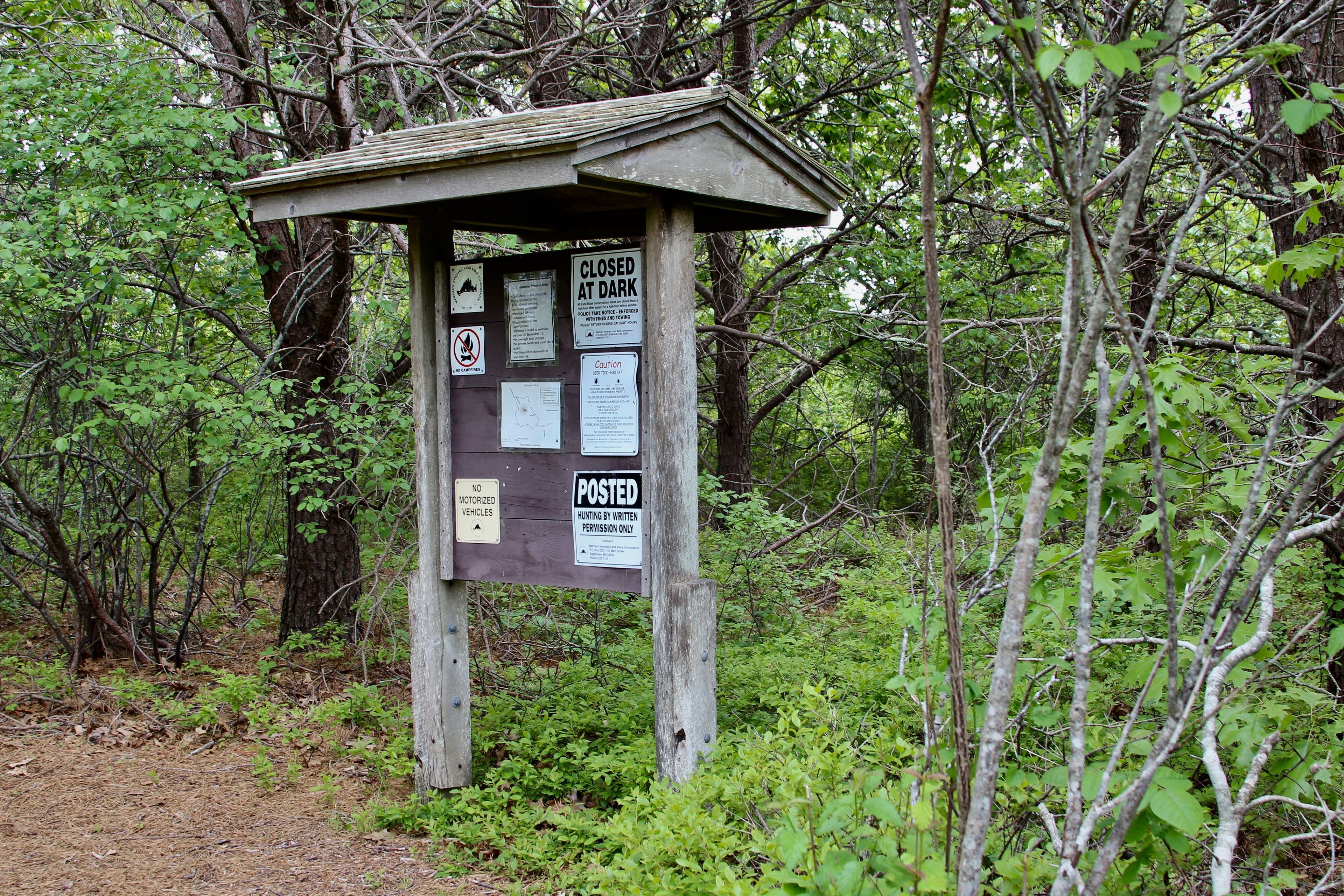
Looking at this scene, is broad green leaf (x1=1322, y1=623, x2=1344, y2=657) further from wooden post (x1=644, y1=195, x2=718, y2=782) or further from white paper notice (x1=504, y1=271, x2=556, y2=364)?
white paper notice (x1=504, y1=271, x2=556, y2=364)

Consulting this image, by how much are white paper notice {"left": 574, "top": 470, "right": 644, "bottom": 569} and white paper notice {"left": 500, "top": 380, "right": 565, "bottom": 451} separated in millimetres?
220

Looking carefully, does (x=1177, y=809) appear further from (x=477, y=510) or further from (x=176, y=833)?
(x=176, y=833)

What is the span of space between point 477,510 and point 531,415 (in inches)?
19.9

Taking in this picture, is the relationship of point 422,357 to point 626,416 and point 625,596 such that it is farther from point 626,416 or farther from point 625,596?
point 625,596

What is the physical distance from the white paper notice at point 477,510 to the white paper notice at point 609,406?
52 cm

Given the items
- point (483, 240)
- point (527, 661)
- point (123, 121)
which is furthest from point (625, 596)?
point (123, 121)

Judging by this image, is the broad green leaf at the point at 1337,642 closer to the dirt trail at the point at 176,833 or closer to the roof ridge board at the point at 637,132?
the roof ridge board at the point at 637,132

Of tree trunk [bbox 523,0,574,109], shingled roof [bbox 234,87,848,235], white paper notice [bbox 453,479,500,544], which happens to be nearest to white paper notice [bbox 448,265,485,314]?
shingled roof [bbox 234,87,848,235]

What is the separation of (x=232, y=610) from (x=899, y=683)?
6.96 m

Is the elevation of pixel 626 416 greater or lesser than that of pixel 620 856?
greater

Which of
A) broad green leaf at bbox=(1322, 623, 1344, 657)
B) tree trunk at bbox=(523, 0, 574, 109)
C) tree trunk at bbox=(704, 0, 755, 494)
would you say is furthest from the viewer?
tree trunk at bbox=(704, 0, 755, 494)

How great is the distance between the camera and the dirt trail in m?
3.78

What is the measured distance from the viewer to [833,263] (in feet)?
26.7

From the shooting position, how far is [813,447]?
10.3 m
